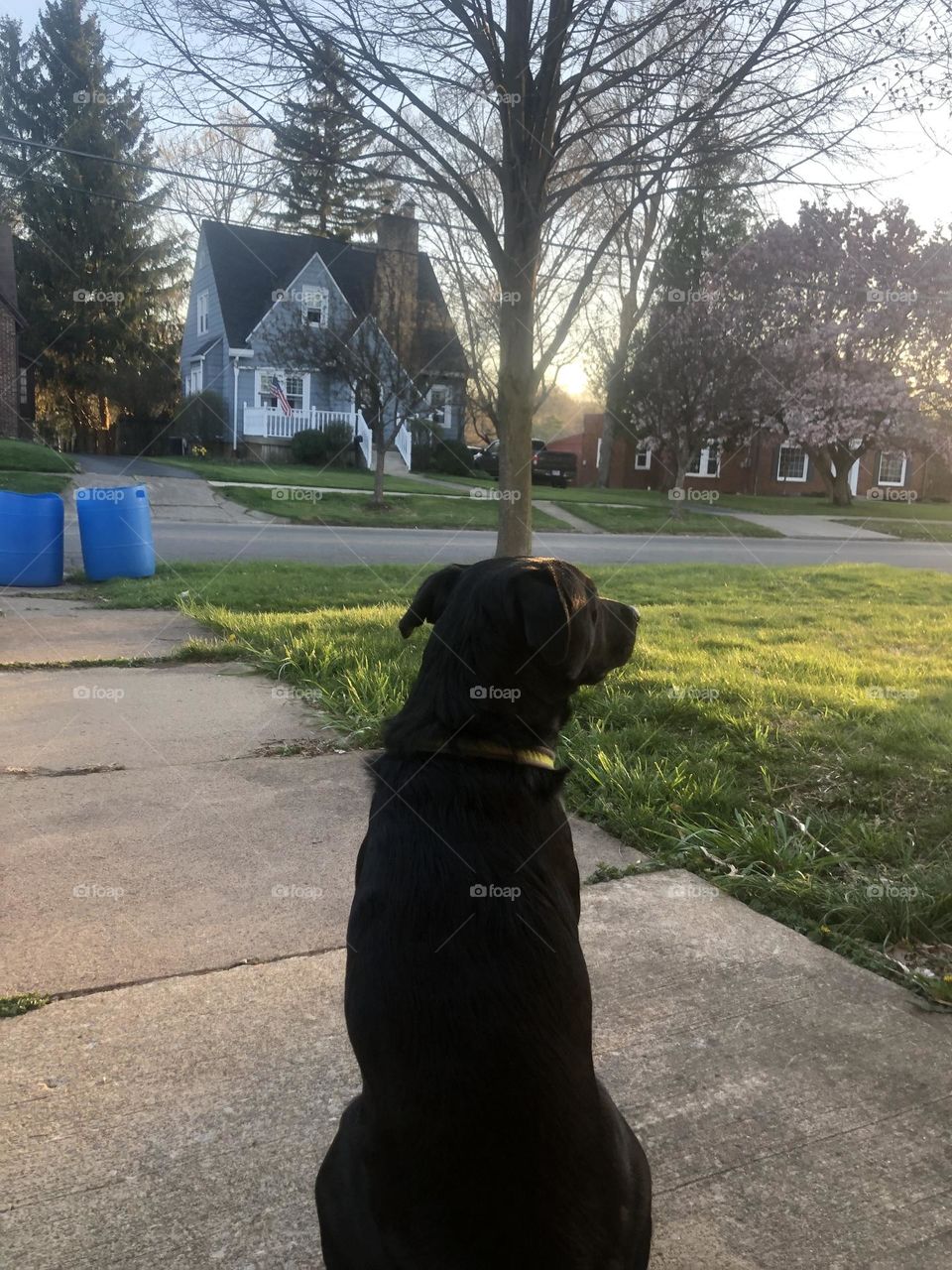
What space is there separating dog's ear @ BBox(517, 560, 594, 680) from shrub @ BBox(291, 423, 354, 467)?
30.3 metres

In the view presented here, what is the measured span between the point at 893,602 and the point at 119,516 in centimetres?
860

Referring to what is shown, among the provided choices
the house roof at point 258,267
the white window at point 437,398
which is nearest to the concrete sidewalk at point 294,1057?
the white window at point 437,398

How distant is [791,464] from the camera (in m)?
41.9

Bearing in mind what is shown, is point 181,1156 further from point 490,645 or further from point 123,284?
point 123,284

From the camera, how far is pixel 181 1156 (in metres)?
1.97

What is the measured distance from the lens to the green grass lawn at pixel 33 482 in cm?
1805

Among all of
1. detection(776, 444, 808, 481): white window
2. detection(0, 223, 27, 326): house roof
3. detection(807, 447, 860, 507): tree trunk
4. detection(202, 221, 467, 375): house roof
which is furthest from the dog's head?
detection(776, 444, 808, 481): white window

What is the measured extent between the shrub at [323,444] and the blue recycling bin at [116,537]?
21429 millimetres

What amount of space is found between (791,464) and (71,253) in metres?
30.3

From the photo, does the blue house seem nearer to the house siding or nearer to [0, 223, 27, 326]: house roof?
the house siding

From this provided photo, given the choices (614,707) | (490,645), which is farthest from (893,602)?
(490,645)

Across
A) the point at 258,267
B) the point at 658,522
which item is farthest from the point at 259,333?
the point at 658,522

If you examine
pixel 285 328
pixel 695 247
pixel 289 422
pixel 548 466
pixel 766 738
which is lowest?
pixel 766 738

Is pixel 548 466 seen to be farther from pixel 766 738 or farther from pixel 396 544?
pixel 766 738
